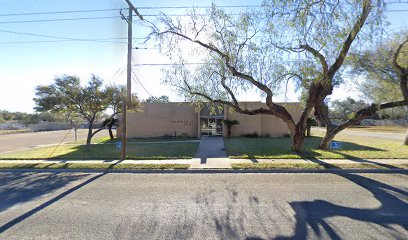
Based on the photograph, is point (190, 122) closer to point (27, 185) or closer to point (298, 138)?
point (298, 138)

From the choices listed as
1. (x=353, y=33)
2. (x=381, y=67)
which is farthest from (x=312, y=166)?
(x=381, y=67)

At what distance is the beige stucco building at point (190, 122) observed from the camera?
25.8 metres

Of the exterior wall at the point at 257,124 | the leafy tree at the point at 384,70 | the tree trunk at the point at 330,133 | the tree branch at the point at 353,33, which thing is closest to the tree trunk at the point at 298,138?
the leafy tree at the point at 384,70

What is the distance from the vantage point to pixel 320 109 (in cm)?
1401

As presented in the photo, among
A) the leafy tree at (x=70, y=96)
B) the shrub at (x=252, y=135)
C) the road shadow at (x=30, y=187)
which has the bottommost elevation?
the road shadow at (x=30, y=187)

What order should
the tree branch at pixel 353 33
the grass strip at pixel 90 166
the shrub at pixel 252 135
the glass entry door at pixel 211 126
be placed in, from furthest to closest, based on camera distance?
the glass entry door at pixel 211 126, the shrub at pixel 252 135, the grass strip at pixel 90 166, the tree branch at pixel 353 33

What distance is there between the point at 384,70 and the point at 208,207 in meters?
14.0

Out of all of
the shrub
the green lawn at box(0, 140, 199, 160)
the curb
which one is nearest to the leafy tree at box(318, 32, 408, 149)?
the curb

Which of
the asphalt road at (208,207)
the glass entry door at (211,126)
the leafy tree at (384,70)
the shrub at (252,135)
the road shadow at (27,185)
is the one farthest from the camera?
the glass entry door at (211,126)

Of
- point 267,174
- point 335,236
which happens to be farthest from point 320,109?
point 335,236

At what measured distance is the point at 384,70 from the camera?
14125 mm

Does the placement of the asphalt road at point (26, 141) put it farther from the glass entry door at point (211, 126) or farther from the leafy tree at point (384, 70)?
the leafy tree at point (384, 70)

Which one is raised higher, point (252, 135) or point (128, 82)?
point (128, 82)

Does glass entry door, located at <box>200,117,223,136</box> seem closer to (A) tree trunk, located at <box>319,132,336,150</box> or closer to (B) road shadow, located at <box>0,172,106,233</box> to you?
(A) tree trunk, located at <box>319,132,336,150</box>
